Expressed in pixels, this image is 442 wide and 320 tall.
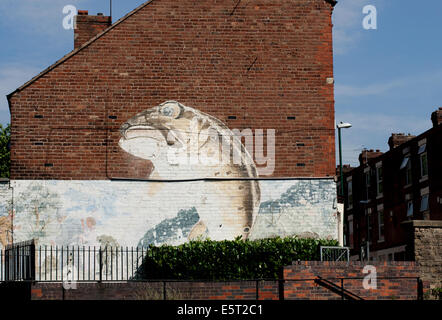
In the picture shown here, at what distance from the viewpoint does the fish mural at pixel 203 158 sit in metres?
20.8

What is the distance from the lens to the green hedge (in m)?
19.1

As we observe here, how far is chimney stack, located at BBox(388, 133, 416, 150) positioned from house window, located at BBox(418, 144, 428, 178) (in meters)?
4.84

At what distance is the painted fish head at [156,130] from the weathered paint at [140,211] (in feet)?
3.56

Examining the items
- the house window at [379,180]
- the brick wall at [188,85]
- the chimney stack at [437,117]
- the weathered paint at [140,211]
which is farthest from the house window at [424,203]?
the weathered paint at [140,211]

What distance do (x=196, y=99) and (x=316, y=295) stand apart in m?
7.54

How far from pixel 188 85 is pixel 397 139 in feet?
84.0

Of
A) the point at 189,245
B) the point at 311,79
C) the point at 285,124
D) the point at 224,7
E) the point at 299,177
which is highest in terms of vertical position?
the point at 224,7

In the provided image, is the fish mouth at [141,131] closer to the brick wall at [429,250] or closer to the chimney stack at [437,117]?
the brick wall at [429,250]

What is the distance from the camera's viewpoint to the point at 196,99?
841 inches

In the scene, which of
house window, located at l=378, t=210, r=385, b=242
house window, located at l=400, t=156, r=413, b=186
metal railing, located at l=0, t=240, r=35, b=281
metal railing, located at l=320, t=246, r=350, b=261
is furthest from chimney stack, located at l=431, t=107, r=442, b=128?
metal railing, located at l=0, t=240, r=35, b=281

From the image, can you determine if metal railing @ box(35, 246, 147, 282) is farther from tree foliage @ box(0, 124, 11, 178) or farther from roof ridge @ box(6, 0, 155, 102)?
tree foliage @ box(0, 124, 11, 178)

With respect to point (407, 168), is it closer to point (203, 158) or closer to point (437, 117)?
point (437, 117)
